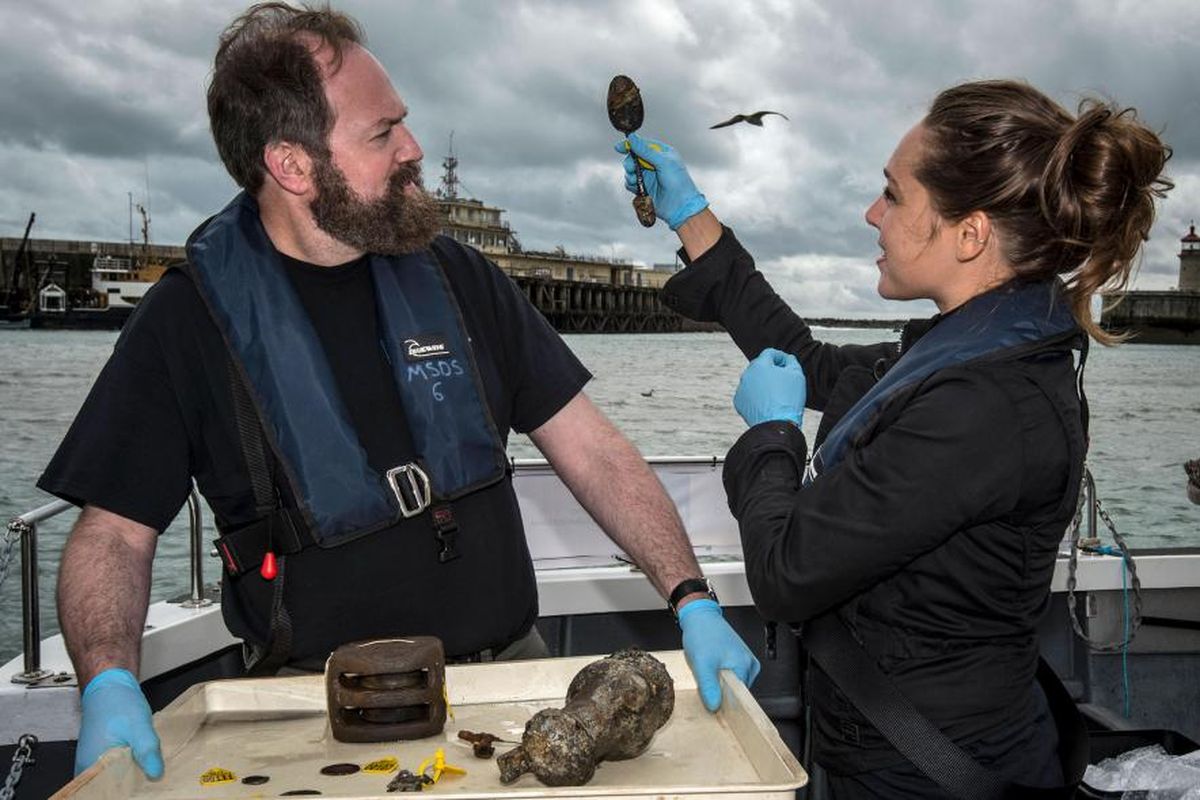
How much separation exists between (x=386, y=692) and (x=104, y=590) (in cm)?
74

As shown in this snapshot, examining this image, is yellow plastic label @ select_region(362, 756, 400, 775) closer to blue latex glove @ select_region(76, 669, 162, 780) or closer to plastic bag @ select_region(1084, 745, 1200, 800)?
blue latex glove @ select_region(76, 669, 162, 780)

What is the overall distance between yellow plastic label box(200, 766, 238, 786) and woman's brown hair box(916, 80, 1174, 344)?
1.49 metres

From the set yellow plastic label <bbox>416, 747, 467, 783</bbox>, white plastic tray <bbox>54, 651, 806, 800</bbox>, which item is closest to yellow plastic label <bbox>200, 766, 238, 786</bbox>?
white plastic tray <bbox>54, 651, 806, 800</bbox>

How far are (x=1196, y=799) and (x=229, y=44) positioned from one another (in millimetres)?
2765

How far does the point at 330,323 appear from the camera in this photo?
98.0 inches

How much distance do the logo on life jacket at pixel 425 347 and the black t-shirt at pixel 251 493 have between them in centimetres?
9

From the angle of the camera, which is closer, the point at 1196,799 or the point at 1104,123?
the point at 1104,123

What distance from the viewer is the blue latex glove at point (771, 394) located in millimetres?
2258

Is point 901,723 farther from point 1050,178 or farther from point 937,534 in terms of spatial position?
point 1050,178

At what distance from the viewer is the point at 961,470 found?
5.91 feet

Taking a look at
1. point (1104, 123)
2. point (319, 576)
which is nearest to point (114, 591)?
point (319, 576)

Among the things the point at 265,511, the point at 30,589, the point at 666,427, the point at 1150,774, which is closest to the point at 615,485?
the point at 265,511

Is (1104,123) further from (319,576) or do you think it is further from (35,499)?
(35,499)

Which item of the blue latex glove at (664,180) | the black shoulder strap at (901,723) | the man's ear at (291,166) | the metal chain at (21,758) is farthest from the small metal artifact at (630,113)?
the metal chain at (21,758)
